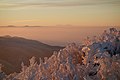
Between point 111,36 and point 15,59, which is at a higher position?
point 111,36

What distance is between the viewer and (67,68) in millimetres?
10562

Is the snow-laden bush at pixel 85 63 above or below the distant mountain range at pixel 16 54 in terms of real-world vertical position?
above

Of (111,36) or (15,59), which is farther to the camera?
(15,59)

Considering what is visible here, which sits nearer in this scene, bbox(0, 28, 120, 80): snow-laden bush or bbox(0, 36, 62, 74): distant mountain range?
bbox(0, 28, 120, 80): snow-laden bush

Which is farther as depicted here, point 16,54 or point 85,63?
point 16,54

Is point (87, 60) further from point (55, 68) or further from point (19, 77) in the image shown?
point (19, 77)

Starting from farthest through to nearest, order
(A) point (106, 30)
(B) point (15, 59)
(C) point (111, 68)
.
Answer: (B) point (15, 59) < (A) point (106, 30) < (C) point (111, 68)

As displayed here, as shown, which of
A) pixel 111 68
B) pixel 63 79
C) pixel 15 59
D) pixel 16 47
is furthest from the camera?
pixel 16 47

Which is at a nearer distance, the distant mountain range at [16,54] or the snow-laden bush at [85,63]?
the snow-laden bush at [85,63]

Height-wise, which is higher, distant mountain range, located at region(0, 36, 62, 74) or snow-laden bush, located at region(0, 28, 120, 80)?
snow-laden bush, located at region(0, 28, 120, 80)

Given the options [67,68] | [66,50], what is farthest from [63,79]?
[66,50]

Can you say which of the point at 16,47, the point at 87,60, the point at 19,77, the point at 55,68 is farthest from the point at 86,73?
the point at 16,47

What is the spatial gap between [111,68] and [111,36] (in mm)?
1777

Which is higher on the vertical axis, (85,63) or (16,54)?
(85,63)
